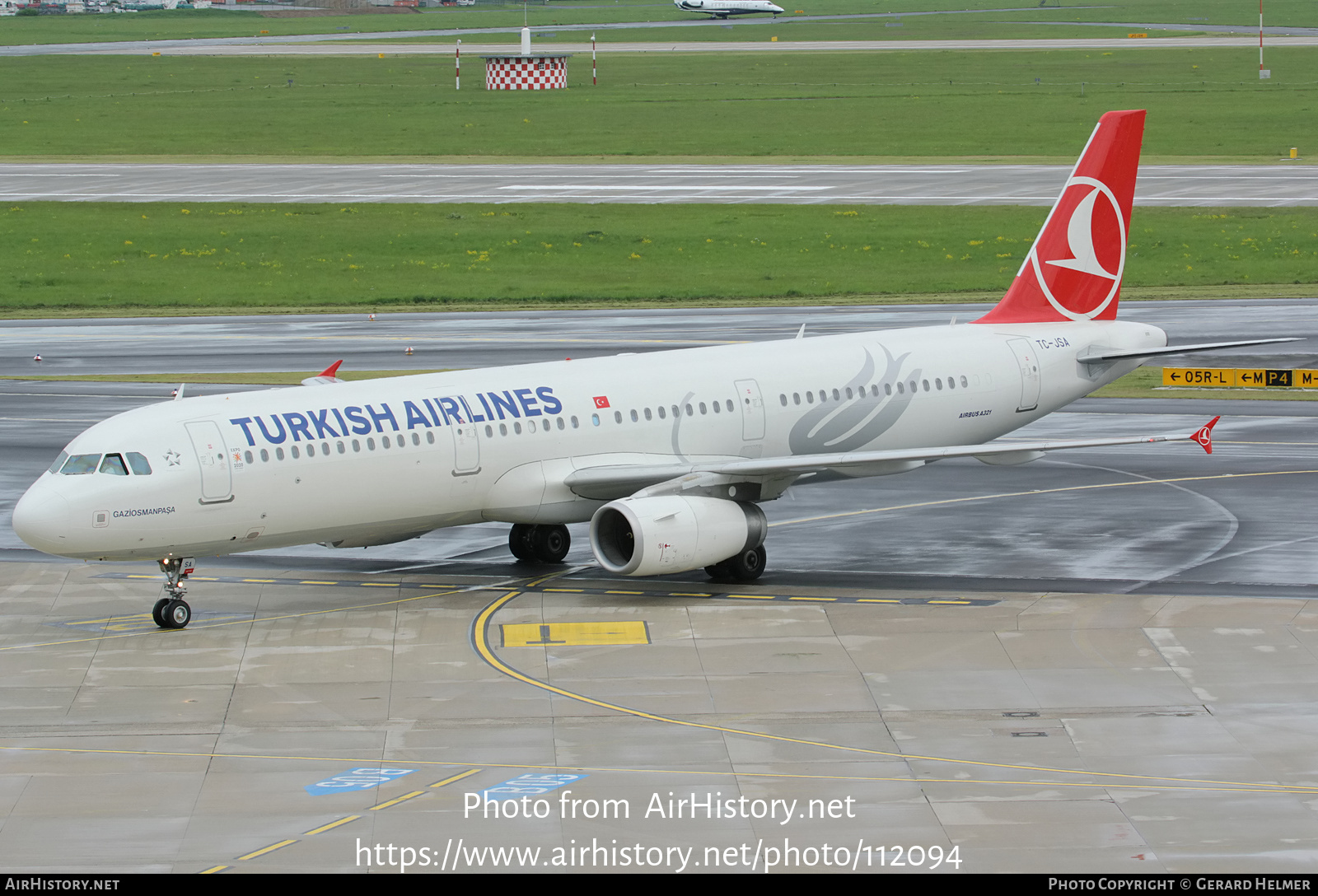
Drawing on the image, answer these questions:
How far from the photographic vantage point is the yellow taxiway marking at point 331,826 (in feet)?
71.1

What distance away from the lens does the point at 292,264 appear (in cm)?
7944

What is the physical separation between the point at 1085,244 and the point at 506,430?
1571 cm

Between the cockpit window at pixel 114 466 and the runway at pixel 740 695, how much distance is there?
3014mm

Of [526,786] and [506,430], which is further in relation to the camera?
[506,430]

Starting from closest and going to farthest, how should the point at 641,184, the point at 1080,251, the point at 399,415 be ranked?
the point at 399,415
the point at 1080,251
the point at 641,184

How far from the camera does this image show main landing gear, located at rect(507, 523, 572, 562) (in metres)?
36.1

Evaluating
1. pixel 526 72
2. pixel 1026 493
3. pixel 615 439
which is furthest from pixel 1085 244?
pixel 526 72

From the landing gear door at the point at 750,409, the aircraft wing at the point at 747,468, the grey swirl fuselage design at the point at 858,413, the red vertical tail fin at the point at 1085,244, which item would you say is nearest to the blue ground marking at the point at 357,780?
the aircraft wing at the point at 747,468

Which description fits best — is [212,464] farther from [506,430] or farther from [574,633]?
[574,633]

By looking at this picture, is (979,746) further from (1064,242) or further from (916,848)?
(1064,242)

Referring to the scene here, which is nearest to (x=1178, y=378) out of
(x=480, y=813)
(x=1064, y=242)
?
(x=1064, y=242)

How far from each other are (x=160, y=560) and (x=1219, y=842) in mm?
18532

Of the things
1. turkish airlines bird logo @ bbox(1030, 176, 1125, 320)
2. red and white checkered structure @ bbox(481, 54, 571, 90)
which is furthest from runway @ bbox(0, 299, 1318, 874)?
red and white checkered structure @ bbox(481, 54, 571, 90)

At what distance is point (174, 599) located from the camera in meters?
31.3
